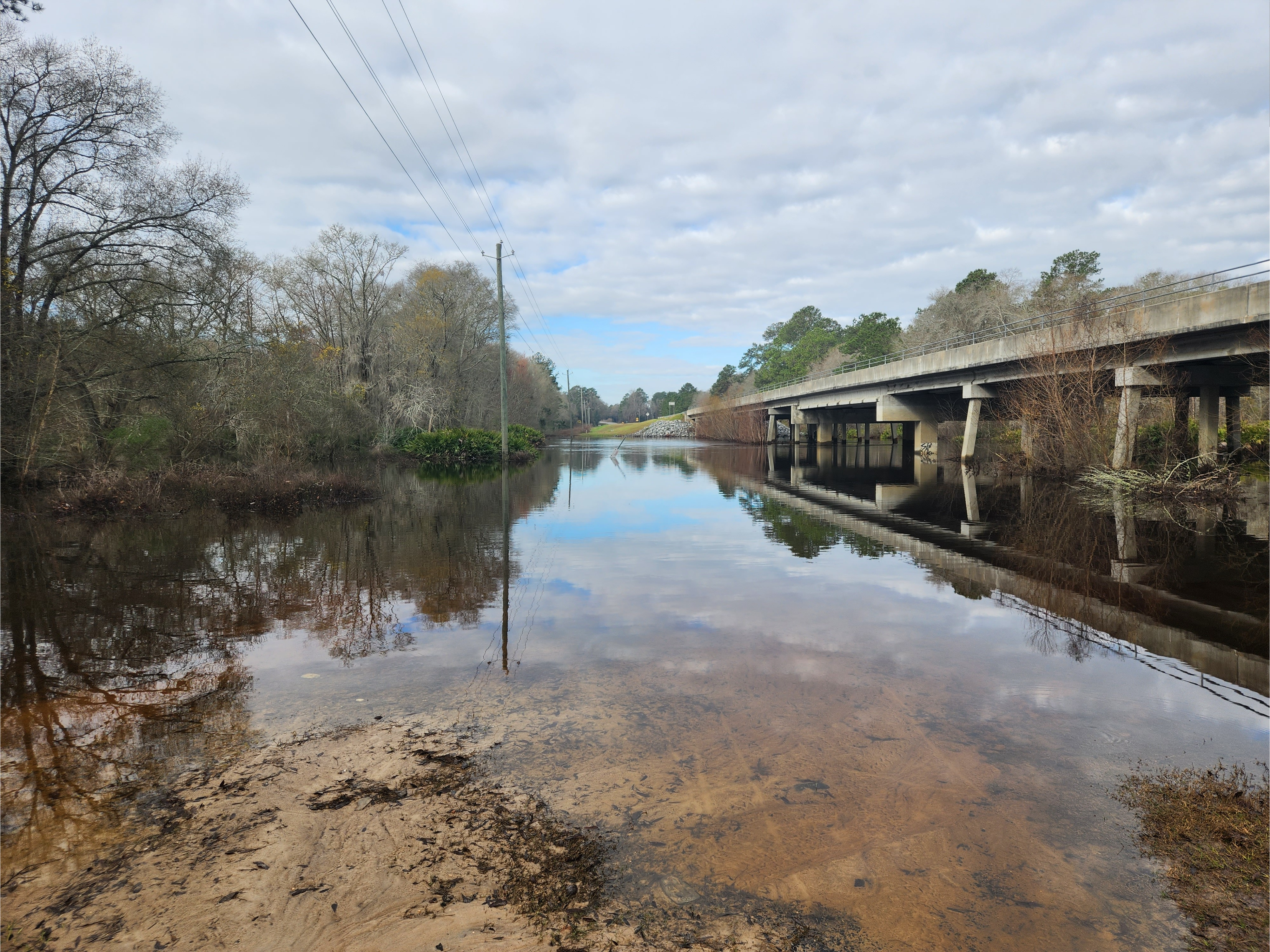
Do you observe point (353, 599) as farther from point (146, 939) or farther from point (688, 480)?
point (688, 480)

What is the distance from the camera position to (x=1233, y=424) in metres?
25.6

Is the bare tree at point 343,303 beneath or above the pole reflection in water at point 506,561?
above

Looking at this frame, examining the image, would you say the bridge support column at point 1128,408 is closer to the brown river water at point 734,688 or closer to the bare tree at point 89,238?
the brown river water at point 734,688

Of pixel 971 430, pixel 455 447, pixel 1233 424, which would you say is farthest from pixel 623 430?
pixel 1233 424

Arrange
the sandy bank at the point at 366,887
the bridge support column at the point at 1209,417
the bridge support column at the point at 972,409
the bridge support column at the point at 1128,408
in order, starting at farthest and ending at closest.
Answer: the bridge support column at the point at 972,409, the bridge support column at the point at 1209,417, the bridge support column at the point at 1128,408, the sandy bank at the point at 366,887

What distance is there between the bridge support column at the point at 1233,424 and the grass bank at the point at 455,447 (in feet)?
106

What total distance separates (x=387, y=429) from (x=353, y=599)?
34375 millimetres

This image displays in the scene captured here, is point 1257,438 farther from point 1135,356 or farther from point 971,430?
point 971,430

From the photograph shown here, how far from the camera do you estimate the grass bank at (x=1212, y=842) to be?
289cm

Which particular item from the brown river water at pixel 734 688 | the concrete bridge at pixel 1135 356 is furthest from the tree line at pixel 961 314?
the brown river water at pixel 734 688

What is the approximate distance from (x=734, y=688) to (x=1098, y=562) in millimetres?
8613

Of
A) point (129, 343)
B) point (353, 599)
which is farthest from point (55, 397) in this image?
point (353, 599)

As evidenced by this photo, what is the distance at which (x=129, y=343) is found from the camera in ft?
61.9

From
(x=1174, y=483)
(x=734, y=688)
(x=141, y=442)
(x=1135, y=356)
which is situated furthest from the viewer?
(x=1135, y=356)
